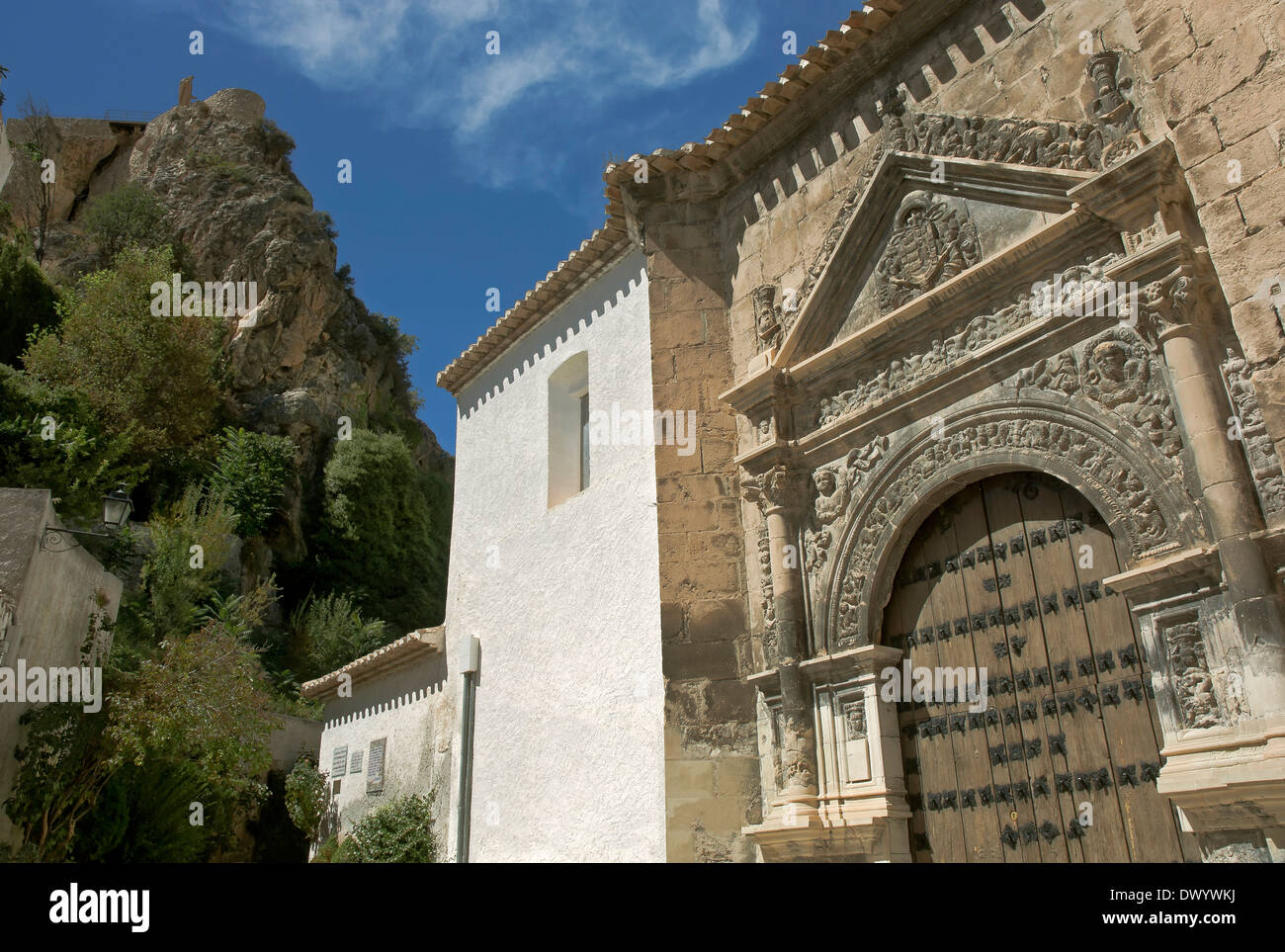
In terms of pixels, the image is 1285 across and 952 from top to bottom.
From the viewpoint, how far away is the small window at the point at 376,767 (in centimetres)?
1145

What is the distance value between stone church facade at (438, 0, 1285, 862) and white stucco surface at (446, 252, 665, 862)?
0.30 feet

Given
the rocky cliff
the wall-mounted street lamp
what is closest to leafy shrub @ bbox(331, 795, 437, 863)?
the wall-mounted street lamp

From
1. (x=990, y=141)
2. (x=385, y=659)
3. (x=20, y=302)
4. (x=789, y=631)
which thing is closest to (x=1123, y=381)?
(x=990, y=141)

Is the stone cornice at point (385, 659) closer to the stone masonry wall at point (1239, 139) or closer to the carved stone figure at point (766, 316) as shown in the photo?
the carved stone figure at point (766, 316)

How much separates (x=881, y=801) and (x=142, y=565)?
15703mm

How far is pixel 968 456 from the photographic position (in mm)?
5422

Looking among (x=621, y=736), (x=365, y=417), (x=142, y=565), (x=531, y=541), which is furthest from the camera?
(x=365, y=417)

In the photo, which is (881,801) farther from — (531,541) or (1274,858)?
(531,541)

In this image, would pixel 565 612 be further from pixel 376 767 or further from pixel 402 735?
pixel 376 767

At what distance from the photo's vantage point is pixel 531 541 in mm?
9531

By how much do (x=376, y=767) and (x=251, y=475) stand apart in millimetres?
12333

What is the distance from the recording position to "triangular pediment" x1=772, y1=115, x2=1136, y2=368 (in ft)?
17.2

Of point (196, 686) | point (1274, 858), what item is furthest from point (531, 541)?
point (1274, 858)

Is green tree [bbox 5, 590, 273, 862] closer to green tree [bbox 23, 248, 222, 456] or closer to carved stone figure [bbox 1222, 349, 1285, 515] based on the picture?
green tree [bbox 23, 248, 222, 456]
